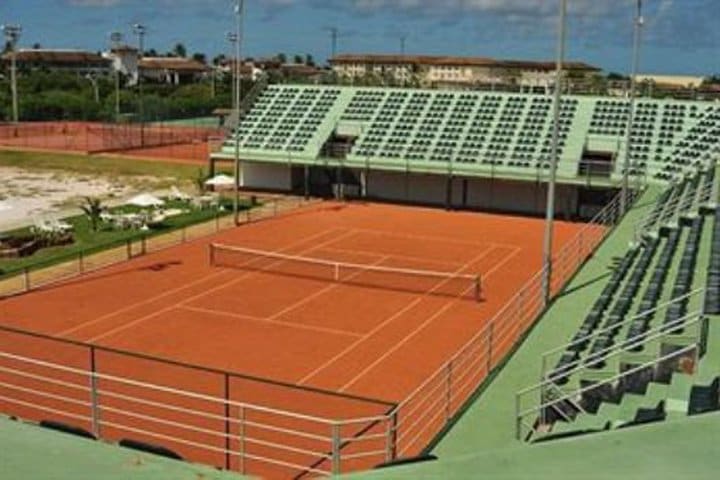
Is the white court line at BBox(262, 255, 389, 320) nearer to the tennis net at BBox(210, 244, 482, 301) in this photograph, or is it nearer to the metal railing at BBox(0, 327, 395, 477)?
the tennis net at BBox(210, 244, 482, 301)

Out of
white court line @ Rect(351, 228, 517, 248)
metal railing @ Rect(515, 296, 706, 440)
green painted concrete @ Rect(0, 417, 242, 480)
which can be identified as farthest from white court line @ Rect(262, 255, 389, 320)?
green painted concrete @ Rect(0, 417, 242, 480)

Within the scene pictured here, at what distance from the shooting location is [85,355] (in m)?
20.2

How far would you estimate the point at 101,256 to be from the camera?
31.2m

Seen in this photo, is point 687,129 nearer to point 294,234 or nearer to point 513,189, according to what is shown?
point 513,189

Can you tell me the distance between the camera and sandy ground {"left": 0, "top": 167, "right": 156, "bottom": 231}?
39469 millimetres

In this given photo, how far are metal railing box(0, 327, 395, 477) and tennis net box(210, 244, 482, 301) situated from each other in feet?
31.4

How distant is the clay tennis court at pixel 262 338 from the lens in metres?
14.9

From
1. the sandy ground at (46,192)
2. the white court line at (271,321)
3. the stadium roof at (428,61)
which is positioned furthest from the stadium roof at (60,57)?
the white court line at (271,321)

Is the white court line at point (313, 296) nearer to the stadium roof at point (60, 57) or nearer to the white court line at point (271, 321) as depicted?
the white court line at point (271, 321)

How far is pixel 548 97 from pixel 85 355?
33086 millimetres

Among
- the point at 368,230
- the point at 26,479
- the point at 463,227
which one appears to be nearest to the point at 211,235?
the point at 368,230

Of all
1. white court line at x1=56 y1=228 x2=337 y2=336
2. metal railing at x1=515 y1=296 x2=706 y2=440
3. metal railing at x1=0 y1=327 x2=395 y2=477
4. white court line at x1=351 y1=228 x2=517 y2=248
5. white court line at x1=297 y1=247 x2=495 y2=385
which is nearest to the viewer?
metal railing at x1=515 y1=296 x2=706 y2=440

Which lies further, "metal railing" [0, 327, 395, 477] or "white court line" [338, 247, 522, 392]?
"white court line" [338, 247, 522, 392]

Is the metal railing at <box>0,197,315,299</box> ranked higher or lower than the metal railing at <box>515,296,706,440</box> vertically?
lower
